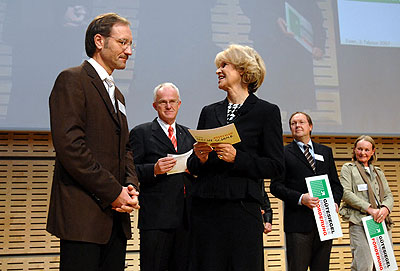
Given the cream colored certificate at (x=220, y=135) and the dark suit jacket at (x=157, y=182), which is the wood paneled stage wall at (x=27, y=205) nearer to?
the dark suit jacket at (x=157, y=182)

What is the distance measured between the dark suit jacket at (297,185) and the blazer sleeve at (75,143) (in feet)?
6.17

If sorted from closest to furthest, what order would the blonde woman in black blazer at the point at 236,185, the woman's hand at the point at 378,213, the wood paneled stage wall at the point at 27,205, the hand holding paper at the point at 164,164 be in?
1. the blonde woman in black blazer at the point at 236,185
2. the hand holding paper at the point at 164,164
3. the woman's hand at the point at 378,213
4. the wood paneled stage wall at the point at 27,205

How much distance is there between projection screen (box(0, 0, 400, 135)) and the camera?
393 centimetres

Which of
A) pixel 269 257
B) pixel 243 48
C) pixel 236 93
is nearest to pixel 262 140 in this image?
pixel 236 93

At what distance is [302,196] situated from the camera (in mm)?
3207

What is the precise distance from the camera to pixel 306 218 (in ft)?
10.6

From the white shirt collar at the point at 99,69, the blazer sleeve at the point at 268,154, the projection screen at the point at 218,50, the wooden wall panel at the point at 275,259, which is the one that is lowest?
the wooden wall panel at the point at 275,259

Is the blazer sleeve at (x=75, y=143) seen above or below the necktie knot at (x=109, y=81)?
below

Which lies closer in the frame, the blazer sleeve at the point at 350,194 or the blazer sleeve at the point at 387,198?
the blazer sleeve at the point at 350,194

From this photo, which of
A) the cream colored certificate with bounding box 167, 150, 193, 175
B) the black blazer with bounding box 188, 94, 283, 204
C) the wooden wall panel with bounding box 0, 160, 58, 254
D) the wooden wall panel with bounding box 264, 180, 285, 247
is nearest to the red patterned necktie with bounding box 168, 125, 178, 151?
the cream colored certificate with bounding box 167, 150, 193, 175

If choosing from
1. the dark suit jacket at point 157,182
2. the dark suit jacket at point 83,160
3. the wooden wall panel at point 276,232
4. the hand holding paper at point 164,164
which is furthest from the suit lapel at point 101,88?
the wooden wall panel at point 276,232

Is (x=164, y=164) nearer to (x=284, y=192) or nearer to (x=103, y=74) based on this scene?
(x=103, y=74)

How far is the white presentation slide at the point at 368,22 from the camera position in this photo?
4602mm

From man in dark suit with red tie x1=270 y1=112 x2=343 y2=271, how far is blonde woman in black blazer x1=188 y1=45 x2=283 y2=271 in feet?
4.27
